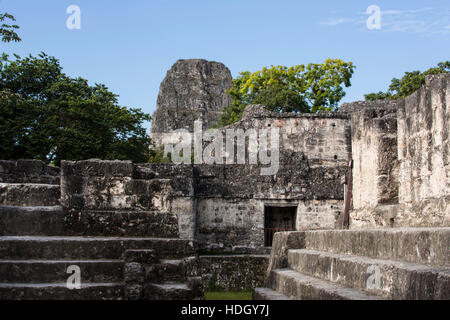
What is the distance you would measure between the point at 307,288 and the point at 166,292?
4.04 feet

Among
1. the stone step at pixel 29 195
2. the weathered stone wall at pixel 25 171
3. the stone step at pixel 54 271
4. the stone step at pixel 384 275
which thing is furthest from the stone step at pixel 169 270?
the weathered stone wall at pixel 25 171

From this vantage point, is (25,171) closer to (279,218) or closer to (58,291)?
(58,291)

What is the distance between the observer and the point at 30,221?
6461mm

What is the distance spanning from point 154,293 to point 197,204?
10657 millimetres

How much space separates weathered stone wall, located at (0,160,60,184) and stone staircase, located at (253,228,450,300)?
5766 mm

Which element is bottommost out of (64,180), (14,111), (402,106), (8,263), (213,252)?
(213,252)

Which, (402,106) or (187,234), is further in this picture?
(187,234)

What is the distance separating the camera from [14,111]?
79.1ft

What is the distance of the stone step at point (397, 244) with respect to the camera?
12.2 ft

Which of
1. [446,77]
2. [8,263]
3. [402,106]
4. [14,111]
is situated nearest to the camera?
[8,263]

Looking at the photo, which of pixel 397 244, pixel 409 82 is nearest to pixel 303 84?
pixel 409 82
